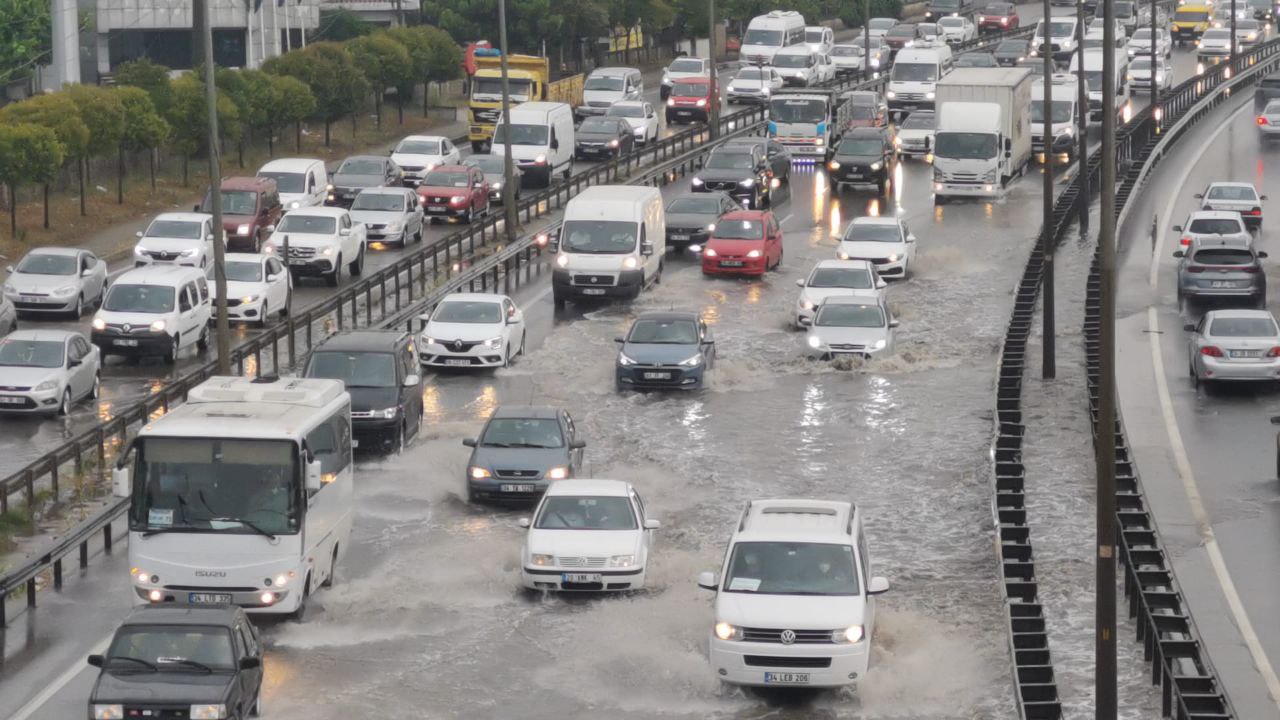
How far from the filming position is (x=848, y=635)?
22.0 metres

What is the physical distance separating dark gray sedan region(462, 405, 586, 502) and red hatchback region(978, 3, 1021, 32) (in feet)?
291

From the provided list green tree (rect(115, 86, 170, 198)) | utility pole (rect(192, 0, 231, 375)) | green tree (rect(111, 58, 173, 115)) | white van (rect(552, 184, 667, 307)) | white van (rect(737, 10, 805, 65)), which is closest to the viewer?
→ utility pole (rect(192, 0, 231, 375))

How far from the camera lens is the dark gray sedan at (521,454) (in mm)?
31094

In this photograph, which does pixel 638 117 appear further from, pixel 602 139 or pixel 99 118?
pixel 99 118

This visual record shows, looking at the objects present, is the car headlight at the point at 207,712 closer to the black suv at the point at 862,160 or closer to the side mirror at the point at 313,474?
the side mirror at the point at 313,474

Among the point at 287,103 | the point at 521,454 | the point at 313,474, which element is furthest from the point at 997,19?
the point at 313,474

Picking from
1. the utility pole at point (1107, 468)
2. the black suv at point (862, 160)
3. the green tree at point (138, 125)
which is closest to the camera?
the utility pole at point (1107, 468)

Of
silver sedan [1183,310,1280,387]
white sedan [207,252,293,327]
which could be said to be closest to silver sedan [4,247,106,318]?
white sedan [207,252,293,327]

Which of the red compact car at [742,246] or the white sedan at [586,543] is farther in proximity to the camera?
the red compact car at [742,246]

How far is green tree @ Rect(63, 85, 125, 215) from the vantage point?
6038 centimetres

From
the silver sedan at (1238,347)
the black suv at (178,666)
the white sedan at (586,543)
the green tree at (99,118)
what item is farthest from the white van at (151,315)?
the black suv at (178,666)

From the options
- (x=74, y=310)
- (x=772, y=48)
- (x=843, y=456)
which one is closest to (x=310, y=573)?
(x=843, y=456)

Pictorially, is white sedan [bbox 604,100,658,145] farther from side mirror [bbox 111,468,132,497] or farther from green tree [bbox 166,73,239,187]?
side mirror [bbox 111,468,132,497]

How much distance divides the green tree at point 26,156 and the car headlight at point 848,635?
123 feet
